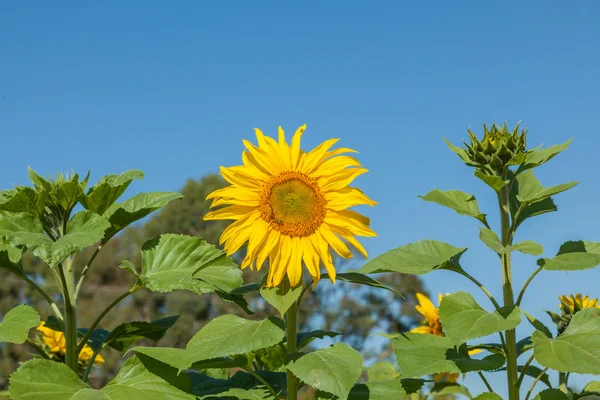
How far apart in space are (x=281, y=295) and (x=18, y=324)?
90 cm

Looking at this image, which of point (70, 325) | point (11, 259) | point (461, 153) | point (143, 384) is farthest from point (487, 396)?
point (11, 259)

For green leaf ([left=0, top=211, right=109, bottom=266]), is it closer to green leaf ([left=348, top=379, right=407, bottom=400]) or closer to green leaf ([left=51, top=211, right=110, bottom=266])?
green leaf ([left=51, top=211, right=110, bottom=266])

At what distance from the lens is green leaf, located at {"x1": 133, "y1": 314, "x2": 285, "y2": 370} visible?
89.3 inches

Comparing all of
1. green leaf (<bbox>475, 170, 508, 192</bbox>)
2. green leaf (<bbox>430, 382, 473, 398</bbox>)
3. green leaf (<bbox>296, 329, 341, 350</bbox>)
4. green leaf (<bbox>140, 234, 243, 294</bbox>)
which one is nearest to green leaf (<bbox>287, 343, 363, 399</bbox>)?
green leaf (<bbox>296, 329, 341, 350</bbox>)

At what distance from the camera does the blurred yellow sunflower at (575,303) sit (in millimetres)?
3098

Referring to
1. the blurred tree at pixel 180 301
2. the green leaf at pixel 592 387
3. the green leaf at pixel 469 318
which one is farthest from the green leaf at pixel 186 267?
the blurred tree at pixel 180 301

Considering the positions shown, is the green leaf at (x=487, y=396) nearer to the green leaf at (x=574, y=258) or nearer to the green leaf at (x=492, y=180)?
the green leaf at (x=574, y=258)

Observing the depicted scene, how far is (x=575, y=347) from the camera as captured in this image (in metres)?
2.47

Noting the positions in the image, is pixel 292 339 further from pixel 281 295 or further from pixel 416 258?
pixel 416 258

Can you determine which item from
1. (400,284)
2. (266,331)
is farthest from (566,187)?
(400,284)

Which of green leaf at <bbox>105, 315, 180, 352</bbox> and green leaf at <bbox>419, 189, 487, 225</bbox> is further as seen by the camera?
green leaf at <bbox>105, 315, 180, 352</bbox>

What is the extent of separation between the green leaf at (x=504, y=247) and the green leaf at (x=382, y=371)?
93 cm

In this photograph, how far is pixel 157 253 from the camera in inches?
116

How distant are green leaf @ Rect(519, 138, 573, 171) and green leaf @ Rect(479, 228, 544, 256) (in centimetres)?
26
